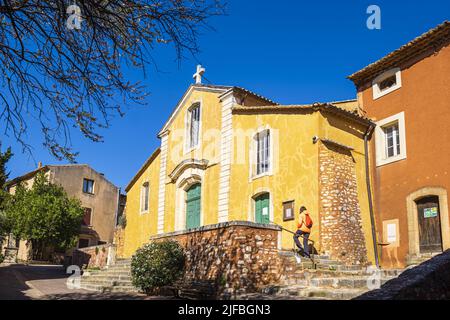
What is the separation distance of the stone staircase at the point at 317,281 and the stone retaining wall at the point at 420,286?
7.42ft

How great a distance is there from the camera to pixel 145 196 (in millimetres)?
23328

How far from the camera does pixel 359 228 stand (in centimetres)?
1425

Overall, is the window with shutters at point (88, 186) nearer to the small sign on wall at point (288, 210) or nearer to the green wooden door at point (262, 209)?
the green wooden door at point (262, 209)

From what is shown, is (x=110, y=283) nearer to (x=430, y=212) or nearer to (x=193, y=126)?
(x=193, y=126)

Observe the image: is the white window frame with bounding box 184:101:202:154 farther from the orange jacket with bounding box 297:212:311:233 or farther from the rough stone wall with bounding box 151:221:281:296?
the rough stone wall with bounding box 151:221:281:296

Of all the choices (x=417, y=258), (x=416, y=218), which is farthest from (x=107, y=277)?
(x=416, y=218)

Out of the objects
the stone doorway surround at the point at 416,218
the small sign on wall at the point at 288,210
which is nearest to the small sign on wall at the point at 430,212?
the stone doorway surround at the point at 416,218

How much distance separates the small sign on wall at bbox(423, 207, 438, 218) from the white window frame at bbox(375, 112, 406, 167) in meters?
1.93

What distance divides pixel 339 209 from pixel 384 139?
3.75 meters

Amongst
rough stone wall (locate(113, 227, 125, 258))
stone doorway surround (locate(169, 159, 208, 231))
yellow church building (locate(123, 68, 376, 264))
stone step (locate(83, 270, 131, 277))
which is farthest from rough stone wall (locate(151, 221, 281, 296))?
rough stone wall (locate(113, 227, 125, 258))

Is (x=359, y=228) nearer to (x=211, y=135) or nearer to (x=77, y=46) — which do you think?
(x=211, y=135)

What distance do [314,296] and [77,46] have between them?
665 cm

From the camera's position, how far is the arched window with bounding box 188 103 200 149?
19766mm
